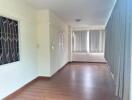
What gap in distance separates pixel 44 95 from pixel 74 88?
0.90 metres

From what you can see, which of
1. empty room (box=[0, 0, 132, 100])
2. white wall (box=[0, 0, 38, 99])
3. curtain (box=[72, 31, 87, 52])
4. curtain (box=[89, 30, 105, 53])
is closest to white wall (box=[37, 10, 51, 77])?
empty room (box=[0, 0, 132, 100])

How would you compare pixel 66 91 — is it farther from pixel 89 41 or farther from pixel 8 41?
pixel 89 41

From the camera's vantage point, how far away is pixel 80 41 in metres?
8.63

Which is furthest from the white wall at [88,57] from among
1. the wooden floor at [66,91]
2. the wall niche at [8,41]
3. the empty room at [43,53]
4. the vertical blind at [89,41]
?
the wall niche at [8,41]

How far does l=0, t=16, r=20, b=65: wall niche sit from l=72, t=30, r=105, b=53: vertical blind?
5.65 m

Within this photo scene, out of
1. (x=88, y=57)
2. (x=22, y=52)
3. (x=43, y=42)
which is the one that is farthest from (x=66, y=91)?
(x=88, y=57)

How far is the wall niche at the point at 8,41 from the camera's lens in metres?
2.82

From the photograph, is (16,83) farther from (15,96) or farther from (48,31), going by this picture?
(48,31)

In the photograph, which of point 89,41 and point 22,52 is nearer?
point 22,52

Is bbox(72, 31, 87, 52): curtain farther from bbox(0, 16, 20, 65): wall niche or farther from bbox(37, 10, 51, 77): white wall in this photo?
bbox(0, 16, 20, 65): wall niche

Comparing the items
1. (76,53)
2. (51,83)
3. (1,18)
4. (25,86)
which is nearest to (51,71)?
(51,83)

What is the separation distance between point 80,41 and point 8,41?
6.04m

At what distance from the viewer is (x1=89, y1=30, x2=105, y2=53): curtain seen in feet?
27.4

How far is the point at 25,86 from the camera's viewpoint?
12.3 ft
